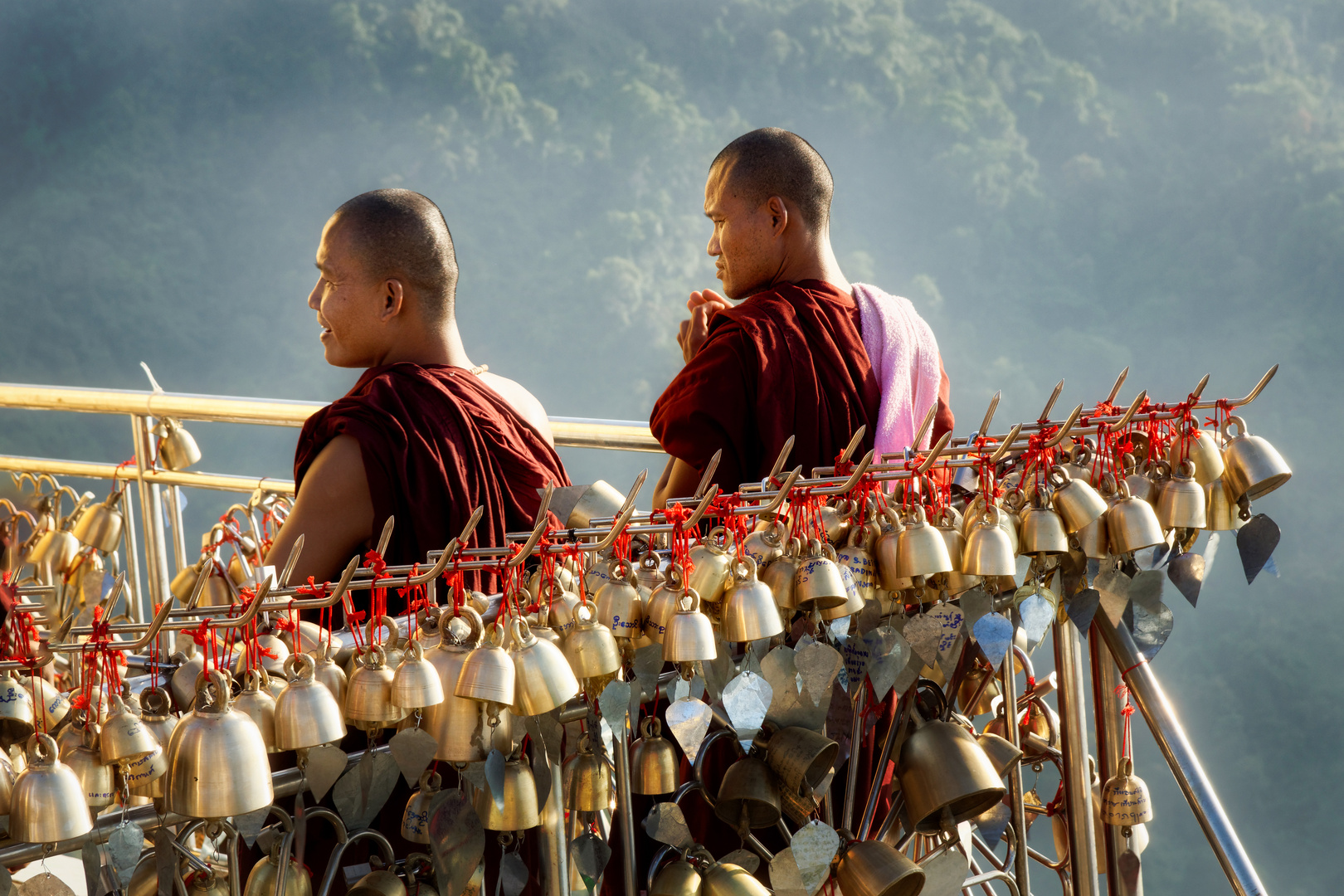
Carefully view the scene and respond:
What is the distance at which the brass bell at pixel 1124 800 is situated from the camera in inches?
48.8

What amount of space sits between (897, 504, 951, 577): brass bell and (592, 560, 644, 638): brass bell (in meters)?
0.23

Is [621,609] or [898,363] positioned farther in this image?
[898,363]

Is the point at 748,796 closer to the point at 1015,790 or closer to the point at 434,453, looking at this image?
the point at 1015,790

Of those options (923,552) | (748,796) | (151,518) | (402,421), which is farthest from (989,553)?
(151,518)

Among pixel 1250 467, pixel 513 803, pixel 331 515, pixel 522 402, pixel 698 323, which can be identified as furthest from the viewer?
pixel 698 323

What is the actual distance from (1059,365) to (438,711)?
8940mm

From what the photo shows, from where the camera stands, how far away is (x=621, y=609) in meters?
0.93

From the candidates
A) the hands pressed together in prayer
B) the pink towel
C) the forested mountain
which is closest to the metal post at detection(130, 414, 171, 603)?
the hands pressed together in prayer

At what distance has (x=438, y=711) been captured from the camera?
2.75 ft

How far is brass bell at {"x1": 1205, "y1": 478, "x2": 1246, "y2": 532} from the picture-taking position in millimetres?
1217

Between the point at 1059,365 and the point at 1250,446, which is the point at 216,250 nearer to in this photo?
the point at 1059,365

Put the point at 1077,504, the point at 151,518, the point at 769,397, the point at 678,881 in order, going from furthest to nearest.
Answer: the point at 151,518 < the point at 769,397 < the point at 1077,504 < the point at 678,881

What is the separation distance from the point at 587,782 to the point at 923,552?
0.33 m


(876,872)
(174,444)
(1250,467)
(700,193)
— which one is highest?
(700,193)
